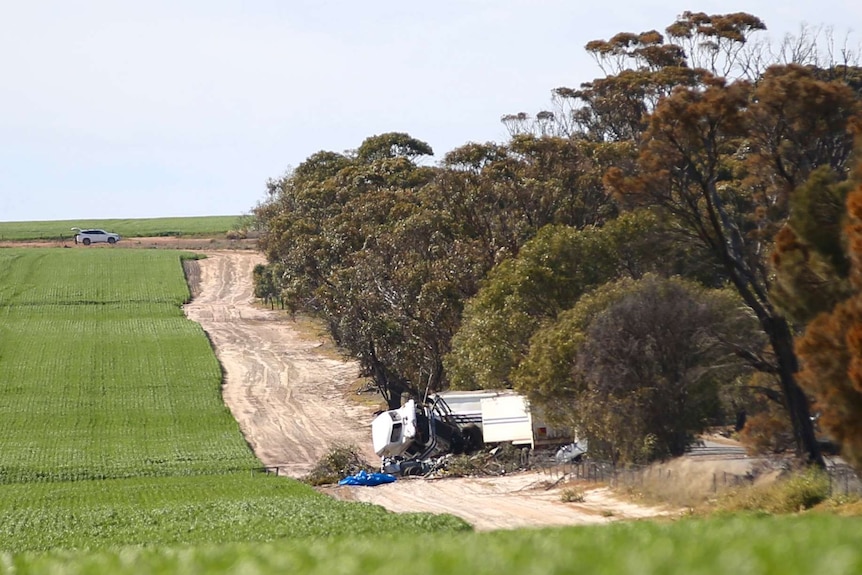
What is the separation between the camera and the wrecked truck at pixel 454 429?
4275 cm

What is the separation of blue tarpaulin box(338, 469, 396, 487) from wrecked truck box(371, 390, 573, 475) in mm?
1647

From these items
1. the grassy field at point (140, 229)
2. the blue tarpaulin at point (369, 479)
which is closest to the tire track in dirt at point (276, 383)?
the blue tarpaulin at point (369, 479)

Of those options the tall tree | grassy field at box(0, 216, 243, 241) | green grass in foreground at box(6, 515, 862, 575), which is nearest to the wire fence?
the tall tree

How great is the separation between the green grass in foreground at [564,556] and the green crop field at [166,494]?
2cm

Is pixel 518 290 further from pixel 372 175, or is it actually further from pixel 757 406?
pixel 372 175

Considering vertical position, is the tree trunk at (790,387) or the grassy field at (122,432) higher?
the tree trunk at (790,387)

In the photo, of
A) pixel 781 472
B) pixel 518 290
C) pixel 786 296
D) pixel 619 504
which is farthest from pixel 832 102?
pixel 518 290

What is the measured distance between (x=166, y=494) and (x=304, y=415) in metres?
20.3

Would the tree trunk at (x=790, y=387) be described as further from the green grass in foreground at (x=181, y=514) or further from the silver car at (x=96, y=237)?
the silver car at (x=96, y=237)

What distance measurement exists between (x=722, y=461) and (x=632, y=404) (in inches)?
132

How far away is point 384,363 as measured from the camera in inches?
2260

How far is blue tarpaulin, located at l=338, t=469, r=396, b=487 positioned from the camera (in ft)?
136

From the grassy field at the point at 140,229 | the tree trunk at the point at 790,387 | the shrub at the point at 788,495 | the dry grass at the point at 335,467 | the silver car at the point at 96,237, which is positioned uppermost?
the grassy field at the point at 140,229

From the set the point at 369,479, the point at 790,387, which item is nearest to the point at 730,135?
the point at 790,387
